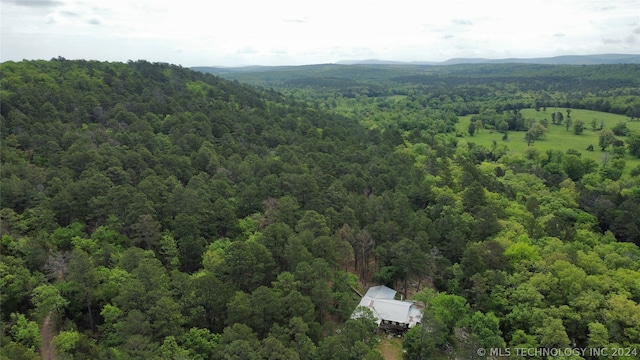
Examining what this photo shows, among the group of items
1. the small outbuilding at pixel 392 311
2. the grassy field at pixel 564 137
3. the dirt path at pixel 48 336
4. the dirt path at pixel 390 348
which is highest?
the grassy field at pixel 564 137

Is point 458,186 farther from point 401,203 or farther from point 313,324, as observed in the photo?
point 313,324

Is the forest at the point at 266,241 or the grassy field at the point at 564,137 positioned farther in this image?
the grassy field at the point at 564,137

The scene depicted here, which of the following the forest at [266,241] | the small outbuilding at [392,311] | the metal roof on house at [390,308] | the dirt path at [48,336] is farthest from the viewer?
the metal roof on house at [390,308]

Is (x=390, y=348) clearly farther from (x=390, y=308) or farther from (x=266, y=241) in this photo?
(x=266, y=241)

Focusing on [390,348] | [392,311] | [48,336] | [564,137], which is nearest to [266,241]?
[392,311]

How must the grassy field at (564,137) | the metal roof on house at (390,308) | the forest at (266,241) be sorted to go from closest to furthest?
the forest at (266,241) < the metal roof on house at (390,308) < the grassy field at (564,137)

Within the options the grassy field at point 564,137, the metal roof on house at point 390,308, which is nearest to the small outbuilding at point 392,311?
the metal roof on house at point 390,308

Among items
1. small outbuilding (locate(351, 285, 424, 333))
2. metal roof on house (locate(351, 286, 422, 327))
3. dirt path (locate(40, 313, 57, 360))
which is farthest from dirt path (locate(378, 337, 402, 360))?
dirt path (locate(40, 313, 57, 360))

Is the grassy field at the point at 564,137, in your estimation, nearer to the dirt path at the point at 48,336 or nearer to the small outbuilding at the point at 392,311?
the small outbuilding at the point at 392,311

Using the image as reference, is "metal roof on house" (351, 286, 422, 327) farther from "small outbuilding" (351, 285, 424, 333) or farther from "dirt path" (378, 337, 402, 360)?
"dirt path" (378, 337, 402, 360)
